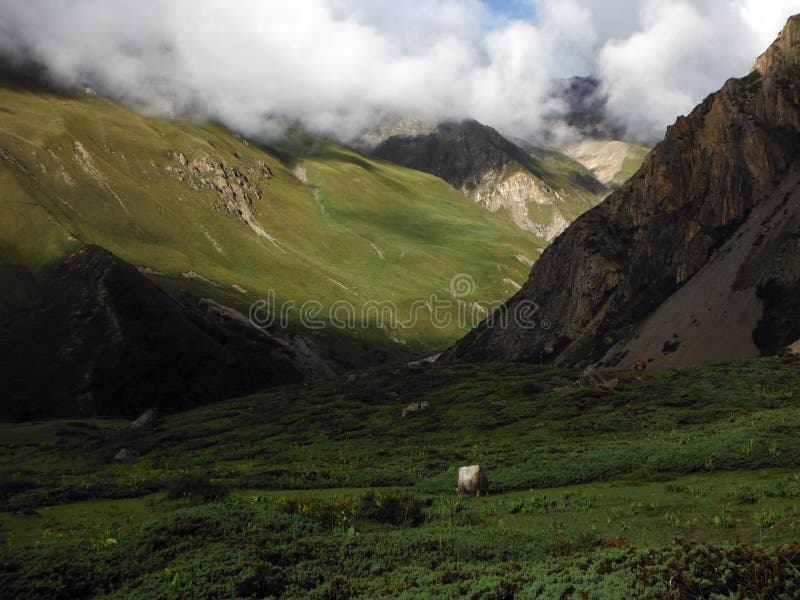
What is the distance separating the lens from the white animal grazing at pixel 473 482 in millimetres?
33312

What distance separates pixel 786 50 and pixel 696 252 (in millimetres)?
40093

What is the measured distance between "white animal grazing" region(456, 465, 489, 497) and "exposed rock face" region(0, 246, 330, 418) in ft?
386

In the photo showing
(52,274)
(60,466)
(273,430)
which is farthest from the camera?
(52,274)

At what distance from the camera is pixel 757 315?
291ft

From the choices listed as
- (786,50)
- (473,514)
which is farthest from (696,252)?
(473,514)

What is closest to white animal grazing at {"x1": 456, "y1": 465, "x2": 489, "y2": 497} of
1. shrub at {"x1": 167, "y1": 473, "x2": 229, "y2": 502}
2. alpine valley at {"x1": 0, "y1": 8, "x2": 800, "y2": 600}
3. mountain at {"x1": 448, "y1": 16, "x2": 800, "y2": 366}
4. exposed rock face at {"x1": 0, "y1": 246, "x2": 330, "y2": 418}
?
alpine valley at {"x1": 0, "y1": 8, "x2": 800, "y2": 600}

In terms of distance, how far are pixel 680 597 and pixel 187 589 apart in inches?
530

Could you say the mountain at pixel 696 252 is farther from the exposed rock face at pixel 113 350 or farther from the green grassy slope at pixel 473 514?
the exposed rock face at pixel 113 350

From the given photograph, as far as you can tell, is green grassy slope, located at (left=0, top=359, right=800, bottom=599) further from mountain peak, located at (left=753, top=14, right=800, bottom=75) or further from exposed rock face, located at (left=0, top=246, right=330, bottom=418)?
exposed rock face, located at (left=0, top=246, right=330, bottom=418)

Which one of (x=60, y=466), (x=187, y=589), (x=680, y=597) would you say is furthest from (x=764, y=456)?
(x=60, y=466)

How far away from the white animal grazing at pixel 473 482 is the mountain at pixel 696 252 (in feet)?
213

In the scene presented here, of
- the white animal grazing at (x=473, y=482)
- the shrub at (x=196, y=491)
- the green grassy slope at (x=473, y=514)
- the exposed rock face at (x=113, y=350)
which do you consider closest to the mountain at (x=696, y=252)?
the green grassy slope at (x=473, y=514)

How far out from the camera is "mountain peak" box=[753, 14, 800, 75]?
114 meters

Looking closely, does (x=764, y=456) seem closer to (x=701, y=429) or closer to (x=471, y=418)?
(x=701, y=429)
